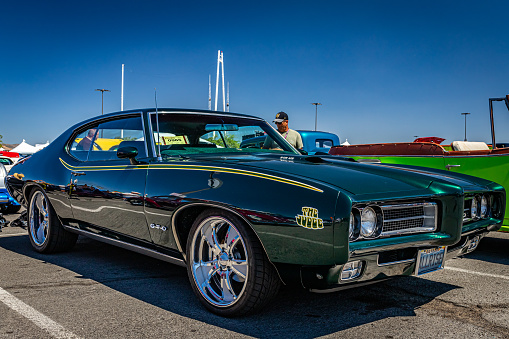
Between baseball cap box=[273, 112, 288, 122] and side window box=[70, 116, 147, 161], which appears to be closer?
side window box=[70, 116, 147, 161]

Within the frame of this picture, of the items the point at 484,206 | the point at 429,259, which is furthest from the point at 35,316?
the point at 484,206

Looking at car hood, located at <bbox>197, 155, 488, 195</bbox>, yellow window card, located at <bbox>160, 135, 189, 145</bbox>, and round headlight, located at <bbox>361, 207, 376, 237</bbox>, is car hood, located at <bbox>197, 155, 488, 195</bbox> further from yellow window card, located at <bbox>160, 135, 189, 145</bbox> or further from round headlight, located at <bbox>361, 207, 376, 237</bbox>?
yellow window card, located at <bbox>160, 135, 189, 145</bbox>

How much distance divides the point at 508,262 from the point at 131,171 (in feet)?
12.2

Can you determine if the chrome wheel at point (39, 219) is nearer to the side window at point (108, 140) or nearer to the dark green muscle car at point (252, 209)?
the dark green muscle car at point (252, 209)

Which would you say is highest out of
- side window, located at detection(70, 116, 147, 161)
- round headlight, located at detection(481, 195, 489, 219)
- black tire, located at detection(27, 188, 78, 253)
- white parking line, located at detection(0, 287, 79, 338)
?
side window, located at detection(70, 116, 147, 161)

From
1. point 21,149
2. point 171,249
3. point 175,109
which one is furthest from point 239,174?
point 21,149

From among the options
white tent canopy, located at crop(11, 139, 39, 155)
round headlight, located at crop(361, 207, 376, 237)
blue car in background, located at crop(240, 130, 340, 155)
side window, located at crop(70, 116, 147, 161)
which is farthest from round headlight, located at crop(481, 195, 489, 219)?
white tent canopy, located at crop(11, 139, 39, 155)

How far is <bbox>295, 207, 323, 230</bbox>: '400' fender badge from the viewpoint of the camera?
8.66ft

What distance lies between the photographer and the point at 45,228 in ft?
16.9

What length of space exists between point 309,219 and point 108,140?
2.65m

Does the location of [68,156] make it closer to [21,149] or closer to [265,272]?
[265,272]

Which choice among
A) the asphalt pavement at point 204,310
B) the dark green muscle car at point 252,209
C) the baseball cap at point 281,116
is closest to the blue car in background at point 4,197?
the asphalt pavement at point 204,310

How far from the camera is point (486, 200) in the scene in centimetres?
373

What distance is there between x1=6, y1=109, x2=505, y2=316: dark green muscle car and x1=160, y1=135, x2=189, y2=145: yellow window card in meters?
0.01
